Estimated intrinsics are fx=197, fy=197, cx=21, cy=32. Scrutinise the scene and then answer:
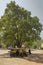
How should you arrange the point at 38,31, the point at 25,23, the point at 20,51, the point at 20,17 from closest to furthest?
the point at 20,51 < the point at 25,23 < the point at 20,17 < the point at 38,31

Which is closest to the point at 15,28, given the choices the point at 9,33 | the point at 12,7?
the point at 9,33

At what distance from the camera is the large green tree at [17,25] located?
3784cm

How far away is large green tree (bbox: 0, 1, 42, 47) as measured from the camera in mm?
37844

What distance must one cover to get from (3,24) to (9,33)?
7.03 ft

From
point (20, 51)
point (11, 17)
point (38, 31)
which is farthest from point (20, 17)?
point (20, 51)

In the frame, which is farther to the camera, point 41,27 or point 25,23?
point 41,27

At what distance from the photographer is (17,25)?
3853cm

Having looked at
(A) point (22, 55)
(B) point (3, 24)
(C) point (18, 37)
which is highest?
(B) point (3, 24)

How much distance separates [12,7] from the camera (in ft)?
129

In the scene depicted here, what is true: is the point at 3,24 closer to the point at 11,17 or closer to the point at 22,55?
the point at 11,17

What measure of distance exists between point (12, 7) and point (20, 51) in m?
10.5

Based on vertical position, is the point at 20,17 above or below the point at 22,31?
above

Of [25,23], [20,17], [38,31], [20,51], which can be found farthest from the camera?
[38,31]

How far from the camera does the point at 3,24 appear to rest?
127 ft
